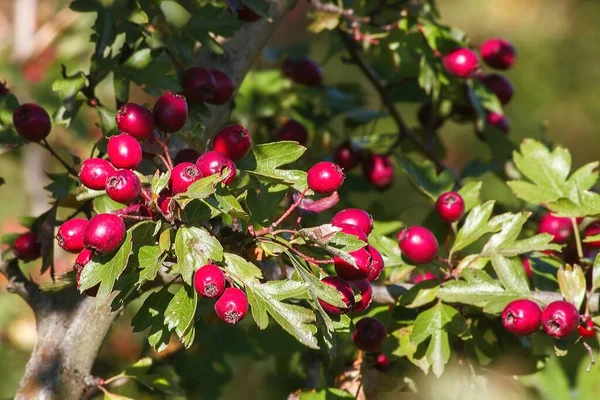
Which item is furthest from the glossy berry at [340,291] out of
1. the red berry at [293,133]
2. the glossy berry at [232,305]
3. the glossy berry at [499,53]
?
the glossy berry at [499,53]

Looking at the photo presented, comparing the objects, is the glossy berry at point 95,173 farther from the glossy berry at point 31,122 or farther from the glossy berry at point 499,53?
the glossy berry at point 499,53

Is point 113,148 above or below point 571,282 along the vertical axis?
above

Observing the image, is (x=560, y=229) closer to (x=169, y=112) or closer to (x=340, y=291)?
(x=340, y=291)

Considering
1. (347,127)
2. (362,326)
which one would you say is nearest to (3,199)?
(347,127)

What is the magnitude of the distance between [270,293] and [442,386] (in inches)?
19.5

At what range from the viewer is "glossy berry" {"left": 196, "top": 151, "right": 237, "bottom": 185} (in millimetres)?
1062

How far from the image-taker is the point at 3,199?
3.94 meters

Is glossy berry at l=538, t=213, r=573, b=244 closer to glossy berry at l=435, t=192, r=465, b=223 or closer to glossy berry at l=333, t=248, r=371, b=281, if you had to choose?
glossy berry at l=435, t=192, r=465, b=223

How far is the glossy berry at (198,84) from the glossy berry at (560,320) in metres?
0.67

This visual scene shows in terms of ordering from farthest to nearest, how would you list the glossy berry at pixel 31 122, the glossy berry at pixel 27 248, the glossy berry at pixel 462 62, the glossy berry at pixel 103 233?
the glossy berry at pixel 462 62
the glossy berry at pixel 27 248
the glossy berry at pixel 31 122
the glossy berry at pixel 103 233

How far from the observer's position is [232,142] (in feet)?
3.67

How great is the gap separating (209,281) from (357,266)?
8.2 inches

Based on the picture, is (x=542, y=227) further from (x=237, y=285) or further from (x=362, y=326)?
(x=237, y=285)

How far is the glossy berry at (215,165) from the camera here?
3.48 feet
